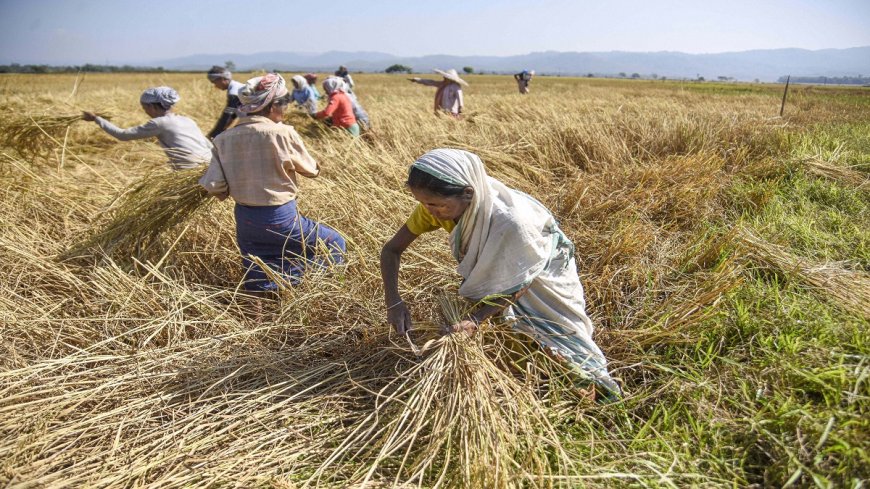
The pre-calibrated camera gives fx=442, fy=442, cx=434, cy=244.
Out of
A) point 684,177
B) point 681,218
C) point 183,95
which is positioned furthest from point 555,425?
point 183,95

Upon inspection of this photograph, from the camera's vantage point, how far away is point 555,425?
1.55 metres

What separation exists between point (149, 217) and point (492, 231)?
7.58 ft

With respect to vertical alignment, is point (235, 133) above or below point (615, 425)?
above

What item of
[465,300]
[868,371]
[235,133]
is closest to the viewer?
[868,371]

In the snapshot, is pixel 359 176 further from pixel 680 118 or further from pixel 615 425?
pixel 680 118

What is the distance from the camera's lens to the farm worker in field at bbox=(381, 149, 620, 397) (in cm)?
140

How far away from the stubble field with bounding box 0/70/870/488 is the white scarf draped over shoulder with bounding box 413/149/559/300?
246 millimetres

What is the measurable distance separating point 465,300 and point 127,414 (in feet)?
4.18

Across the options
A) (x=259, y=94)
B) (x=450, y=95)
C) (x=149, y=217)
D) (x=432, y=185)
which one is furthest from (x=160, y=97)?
(x=450, y=95)

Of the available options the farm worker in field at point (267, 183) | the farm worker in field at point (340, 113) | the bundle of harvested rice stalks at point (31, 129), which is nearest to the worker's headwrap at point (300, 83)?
the farm worker in field at point (340, 113)

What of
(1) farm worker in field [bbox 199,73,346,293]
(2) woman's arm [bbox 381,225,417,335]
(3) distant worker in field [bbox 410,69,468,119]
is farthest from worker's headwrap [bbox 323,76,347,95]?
(2) woman's arm [bbox 381,225,417,335]

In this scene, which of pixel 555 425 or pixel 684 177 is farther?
pixel 684 177

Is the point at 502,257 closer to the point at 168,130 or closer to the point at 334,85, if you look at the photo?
the point at 168,130

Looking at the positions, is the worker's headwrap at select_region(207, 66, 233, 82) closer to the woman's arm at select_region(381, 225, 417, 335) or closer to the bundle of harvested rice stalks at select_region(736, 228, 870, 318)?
the woman's arm at select_region(381, 225, 417, 335)
